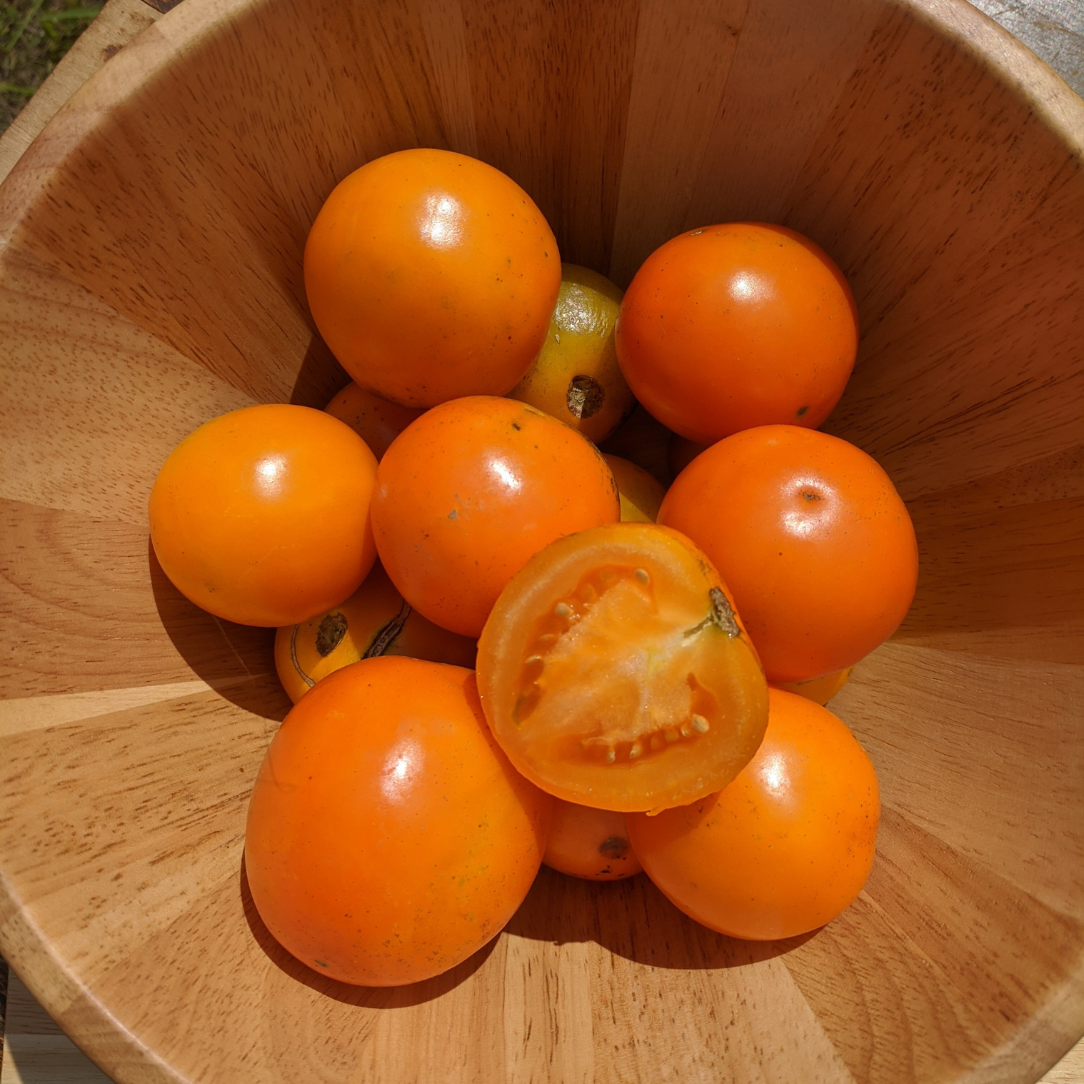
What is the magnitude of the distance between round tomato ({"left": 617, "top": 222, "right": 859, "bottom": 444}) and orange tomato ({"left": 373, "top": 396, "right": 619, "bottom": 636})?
146 mm

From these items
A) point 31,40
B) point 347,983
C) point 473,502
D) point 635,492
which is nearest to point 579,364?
point 635,492

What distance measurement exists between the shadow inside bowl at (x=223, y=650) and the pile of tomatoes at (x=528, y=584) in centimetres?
6

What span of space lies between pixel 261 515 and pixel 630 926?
520mm

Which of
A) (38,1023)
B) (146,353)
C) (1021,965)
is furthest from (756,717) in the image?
(38,1023)

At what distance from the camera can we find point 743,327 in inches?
29.4

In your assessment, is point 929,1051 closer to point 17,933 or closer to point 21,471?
point 17,933

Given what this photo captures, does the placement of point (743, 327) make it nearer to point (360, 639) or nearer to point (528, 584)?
point (528, 584)

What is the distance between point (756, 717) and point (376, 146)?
665mm

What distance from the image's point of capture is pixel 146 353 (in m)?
0.78

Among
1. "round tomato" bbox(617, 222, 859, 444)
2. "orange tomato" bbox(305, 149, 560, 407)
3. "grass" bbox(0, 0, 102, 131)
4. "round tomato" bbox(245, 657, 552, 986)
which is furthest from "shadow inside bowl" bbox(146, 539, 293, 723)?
"grass" bbox(0, 0, 102, 131)

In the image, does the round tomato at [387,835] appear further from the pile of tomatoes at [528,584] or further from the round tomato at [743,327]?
the round tomato at [743,327]

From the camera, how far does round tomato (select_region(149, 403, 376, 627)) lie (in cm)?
71

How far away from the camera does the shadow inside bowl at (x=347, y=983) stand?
0.69 m

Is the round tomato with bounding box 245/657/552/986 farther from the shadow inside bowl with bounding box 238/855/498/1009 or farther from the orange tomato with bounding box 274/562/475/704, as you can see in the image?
the orange tomato with bounding box 274/562/475/704
